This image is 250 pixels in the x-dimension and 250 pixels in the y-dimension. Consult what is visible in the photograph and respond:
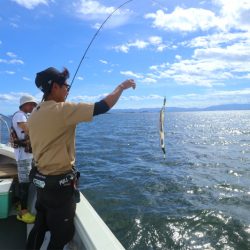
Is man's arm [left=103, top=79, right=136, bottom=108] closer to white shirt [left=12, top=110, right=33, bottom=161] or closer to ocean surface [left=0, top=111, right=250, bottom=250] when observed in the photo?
ocean surface [left=0, top=111, right=250, bottom=250]

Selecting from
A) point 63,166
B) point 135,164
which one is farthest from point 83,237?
point 135,164

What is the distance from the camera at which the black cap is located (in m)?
3.46

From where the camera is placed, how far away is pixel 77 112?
10.3 ft

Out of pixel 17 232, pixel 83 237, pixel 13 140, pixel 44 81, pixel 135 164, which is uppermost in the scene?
Result: pixel 44 81

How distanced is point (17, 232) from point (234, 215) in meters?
5.84

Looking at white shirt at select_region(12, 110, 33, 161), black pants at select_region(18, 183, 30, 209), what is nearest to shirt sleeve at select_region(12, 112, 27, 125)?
white shirt at select_region(12, 110, 33, 161)

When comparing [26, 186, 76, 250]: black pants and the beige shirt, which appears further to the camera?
[26, 186, 76, 250]: black pants

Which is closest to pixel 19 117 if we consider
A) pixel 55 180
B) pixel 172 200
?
pixel 55 180

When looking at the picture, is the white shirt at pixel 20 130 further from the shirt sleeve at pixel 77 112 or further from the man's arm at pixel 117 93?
the man's arm at pixel 117 93

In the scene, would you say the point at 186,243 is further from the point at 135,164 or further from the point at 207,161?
the point at 207,161

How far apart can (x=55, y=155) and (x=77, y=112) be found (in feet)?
1.93

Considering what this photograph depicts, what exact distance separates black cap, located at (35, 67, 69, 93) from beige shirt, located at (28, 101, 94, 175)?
0.64 feet

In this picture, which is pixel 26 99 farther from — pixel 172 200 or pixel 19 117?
pixel 172 200

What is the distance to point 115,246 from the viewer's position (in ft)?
10.5
